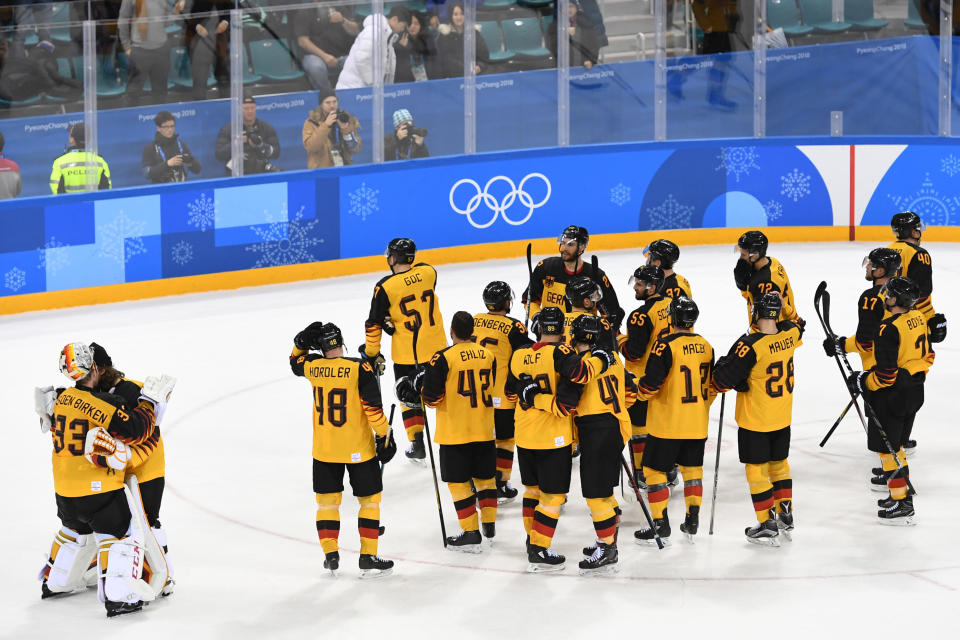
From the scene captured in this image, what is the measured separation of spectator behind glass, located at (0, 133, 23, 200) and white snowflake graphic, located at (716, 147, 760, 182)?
26.2 feet

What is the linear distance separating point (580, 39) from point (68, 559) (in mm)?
10617

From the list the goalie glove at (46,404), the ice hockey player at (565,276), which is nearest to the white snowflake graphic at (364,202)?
the ice hockey player at (565,276)

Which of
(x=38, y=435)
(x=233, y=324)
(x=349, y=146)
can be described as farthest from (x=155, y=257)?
(x=38, y=435)

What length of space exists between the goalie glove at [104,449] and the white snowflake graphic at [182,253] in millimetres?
8080

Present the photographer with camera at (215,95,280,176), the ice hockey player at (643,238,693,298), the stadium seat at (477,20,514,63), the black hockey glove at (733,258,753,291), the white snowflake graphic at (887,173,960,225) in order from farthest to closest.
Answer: the white snowflake graphic at (887,173,960,225) → the stadium seat at (477,20,514,63) → the photographer with camera at (215,95,280,176) → the black hockey glove at (733,258,753,291) → the ice hockey player at (643,238,693,298)

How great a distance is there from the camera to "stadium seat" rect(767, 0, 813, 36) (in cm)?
1698

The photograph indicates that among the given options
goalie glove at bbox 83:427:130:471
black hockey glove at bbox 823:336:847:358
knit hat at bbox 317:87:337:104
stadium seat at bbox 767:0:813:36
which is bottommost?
goalie glove at bbox 83:427:130:471

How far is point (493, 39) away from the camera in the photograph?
16219 millimetres

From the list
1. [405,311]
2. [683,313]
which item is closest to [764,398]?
[683,313]

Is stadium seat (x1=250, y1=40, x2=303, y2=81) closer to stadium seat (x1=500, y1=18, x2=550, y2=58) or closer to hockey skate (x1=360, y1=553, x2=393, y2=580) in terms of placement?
stadium seat (x1=500, y1=18, x2=550, y2=58)

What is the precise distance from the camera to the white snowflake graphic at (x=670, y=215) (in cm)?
1702

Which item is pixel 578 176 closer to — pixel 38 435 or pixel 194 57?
pixel 194 57

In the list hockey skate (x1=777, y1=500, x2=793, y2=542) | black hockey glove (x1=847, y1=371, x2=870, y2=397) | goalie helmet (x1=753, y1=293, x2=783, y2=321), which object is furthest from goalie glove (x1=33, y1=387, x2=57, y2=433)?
black hockey glove (x1=847, y1=371, x2=870, y2=397)

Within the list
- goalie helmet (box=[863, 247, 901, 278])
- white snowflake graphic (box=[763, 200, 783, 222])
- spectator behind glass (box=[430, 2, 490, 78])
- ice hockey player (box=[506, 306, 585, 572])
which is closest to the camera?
ice hockey player (box=[506, 306, 585, 572])
